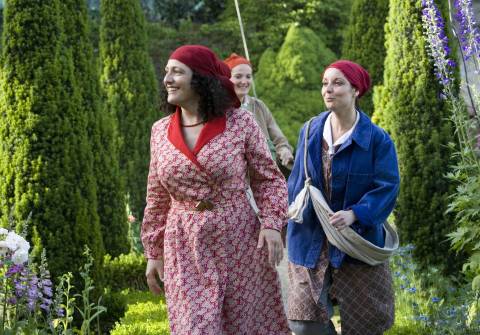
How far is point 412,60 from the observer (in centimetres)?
779

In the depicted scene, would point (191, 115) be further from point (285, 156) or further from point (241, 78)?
point (241, 78)

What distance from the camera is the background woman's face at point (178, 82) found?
3.97 meters

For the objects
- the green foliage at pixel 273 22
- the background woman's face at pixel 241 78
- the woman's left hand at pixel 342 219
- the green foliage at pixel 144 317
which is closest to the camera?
the woman's left hand at pixel 342 219

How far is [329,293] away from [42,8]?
121 inches

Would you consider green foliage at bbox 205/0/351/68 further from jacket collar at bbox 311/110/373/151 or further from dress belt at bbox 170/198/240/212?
dress belt at bbox 170/198/240/212

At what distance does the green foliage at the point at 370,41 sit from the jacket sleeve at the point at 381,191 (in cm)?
649

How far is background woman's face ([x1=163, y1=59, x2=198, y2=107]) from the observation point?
3973 millimetres

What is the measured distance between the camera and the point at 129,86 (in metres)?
11.5

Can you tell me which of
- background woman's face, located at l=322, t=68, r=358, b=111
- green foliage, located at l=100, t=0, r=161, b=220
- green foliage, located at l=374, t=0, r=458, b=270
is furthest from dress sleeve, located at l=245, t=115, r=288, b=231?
green foliage, located at l=100, t=0, r=161, b=220

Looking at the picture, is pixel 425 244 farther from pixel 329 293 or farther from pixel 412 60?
pixel 329 293

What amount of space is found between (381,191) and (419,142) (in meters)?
3.10

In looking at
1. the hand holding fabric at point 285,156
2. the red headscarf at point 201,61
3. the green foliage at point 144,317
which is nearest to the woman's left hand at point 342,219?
the red headscarf at point 201,61

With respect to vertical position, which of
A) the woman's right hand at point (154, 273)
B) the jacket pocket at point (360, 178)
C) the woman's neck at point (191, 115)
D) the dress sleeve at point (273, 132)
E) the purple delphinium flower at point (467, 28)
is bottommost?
the woman's right hand at point (154, 273)

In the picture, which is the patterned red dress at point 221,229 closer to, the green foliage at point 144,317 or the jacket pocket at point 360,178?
the jacket pocket at point 360,178
